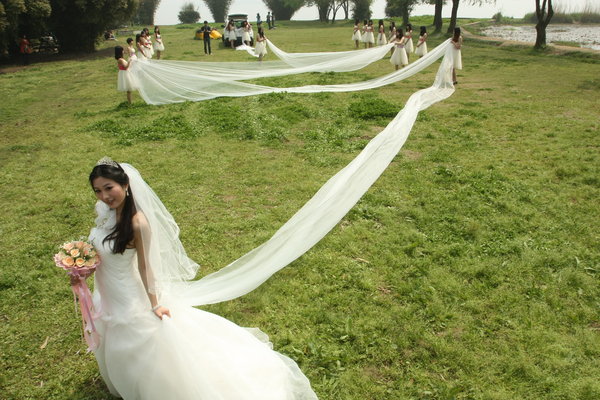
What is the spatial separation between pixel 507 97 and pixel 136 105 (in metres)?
12.0

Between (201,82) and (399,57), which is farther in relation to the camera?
(399,57)

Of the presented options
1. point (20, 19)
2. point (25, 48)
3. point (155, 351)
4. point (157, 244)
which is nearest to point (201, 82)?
point (157, 244)

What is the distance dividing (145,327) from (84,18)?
28.1 metres

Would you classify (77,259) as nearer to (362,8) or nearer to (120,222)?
(120,222)

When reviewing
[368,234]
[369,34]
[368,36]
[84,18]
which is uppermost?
[84,18]

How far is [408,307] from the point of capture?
15.6 feet

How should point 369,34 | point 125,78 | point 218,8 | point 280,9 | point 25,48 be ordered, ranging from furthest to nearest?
point 218,8
point 280,9
point 369,34
point 25,48
point 125,78

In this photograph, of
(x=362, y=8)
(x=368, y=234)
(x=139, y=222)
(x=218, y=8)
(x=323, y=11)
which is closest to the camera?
(x=139, y=222)

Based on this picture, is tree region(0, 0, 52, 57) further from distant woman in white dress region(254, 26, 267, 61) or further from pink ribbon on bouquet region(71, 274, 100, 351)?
pink ribbon on bouquet region(71, 274, 100, 351)

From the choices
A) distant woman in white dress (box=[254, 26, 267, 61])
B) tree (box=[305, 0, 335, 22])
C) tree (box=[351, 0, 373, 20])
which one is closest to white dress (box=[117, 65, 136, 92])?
distant woman in white dress (box=[254, 26, 267, 61])

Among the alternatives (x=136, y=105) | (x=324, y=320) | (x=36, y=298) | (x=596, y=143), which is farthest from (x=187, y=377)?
(x=136, y=105)

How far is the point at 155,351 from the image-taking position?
10.6ft

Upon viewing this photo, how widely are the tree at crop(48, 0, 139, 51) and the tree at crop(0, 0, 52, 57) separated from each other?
5.29ft

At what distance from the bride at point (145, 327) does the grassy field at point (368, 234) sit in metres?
0.77
